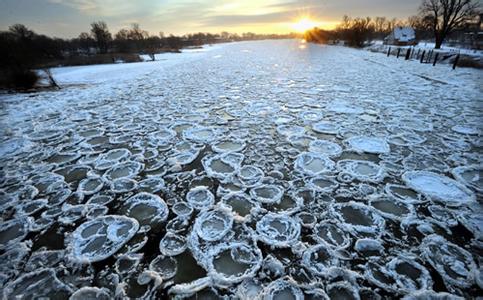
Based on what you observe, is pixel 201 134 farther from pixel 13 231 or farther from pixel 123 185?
pixel 13 231

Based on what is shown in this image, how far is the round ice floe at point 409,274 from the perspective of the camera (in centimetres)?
151

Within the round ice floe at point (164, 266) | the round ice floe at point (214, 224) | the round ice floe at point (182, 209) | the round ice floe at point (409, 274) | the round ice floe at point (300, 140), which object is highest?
the round ice floe at point (300, 140)

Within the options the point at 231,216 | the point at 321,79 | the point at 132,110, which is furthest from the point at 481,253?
the point at 321,79

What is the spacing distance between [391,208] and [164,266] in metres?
2.34

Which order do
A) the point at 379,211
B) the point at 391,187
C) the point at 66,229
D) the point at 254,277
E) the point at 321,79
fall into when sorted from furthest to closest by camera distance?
the point at 321,79
the point at 391,187
the point at 379,211
the point at 66,229
the point at 254,277

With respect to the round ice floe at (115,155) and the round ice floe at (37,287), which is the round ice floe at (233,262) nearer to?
the round ice floe at (37,287)

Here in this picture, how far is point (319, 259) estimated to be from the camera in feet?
5.58

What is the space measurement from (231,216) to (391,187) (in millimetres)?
2002

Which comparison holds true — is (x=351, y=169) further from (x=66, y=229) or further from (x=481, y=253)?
(x=66, y=229)

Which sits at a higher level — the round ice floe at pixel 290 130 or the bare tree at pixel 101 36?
the bare tree at pixel 101 36

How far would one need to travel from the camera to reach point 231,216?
7.13ft

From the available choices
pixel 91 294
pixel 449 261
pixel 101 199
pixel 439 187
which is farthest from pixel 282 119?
pixel 91 294

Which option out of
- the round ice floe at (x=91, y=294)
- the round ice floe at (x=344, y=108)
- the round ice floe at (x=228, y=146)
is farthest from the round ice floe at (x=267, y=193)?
the round ice floe at (x=344, y=108)

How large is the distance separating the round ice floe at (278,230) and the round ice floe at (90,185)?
6.84 feet
